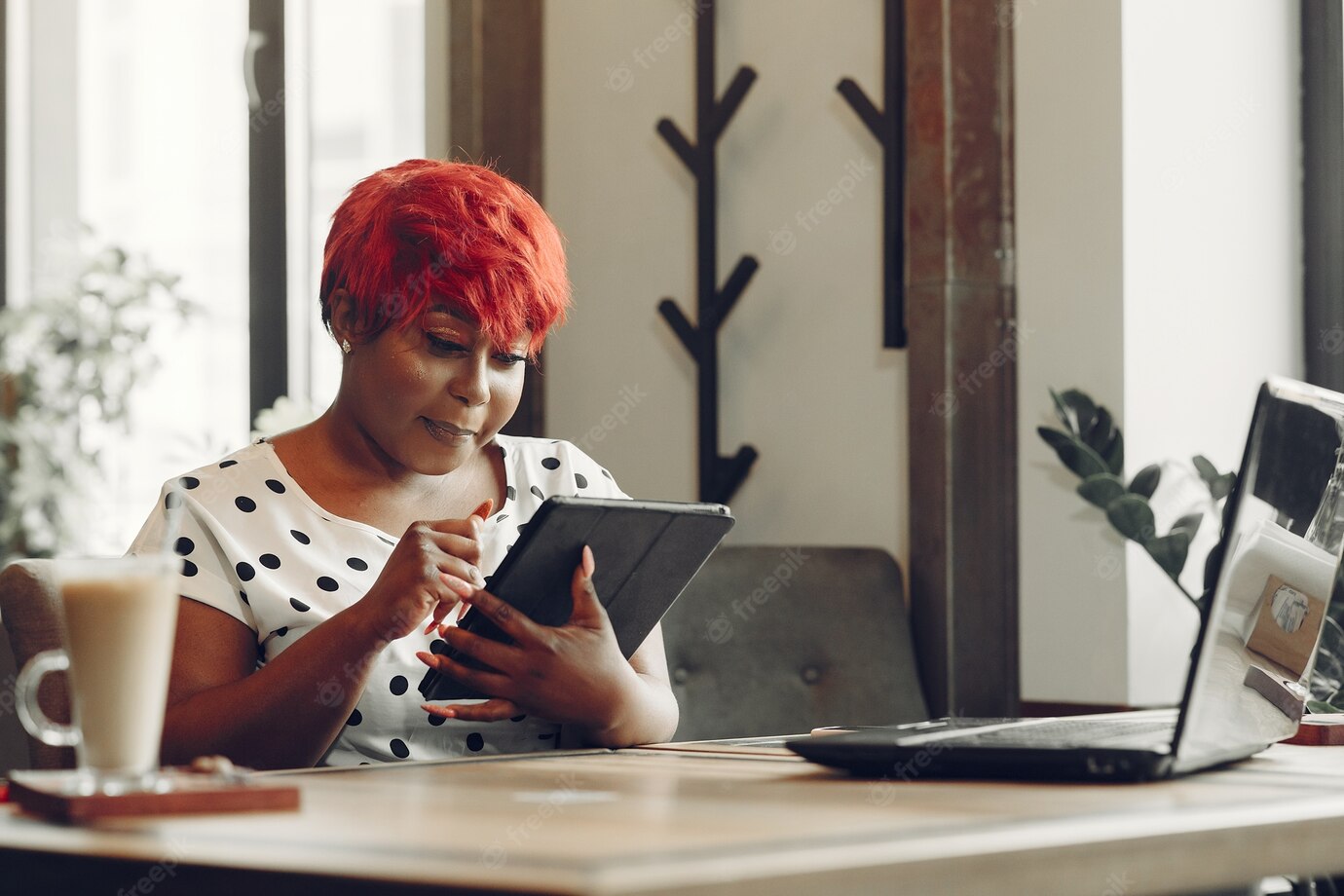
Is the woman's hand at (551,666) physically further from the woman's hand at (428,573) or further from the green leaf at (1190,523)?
the green leaf at (1190,523)

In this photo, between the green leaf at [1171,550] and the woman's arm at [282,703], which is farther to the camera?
the green leaf at [1171,550]

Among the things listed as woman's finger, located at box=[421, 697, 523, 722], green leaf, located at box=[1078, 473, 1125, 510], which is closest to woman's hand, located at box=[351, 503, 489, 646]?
woman's finger, located at box=[421, 697, 523, 722]

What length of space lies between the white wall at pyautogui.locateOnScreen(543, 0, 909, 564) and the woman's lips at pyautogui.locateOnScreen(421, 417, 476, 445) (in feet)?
3.52

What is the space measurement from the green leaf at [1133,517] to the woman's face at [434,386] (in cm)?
94

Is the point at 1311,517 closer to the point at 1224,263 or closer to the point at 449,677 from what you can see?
the point at 449,677

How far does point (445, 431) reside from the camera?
1.68m

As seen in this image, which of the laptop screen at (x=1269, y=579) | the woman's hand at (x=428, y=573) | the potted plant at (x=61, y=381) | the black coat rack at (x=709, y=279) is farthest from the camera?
the potted plant at (x=61, y=381)

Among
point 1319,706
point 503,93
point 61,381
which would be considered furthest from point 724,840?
point 61,381

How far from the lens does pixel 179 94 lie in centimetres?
A: 402

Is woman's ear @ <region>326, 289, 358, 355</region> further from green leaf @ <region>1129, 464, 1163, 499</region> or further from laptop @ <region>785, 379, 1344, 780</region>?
green leaf @ <region>1129, 464, 1163, 499</region>

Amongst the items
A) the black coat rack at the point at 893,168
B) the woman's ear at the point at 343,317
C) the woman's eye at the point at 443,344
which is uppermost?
the black coat rack at the point at 893,168

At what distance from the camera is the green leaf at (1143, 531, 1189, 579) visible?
88.4 inches

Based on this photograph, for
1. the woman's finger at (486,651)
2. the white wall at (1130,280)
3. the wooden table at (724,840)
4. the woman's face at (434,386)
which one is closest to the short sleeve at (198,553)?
the woman's face at (434,386)

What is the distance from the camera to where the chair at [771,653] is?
94.0 inches
